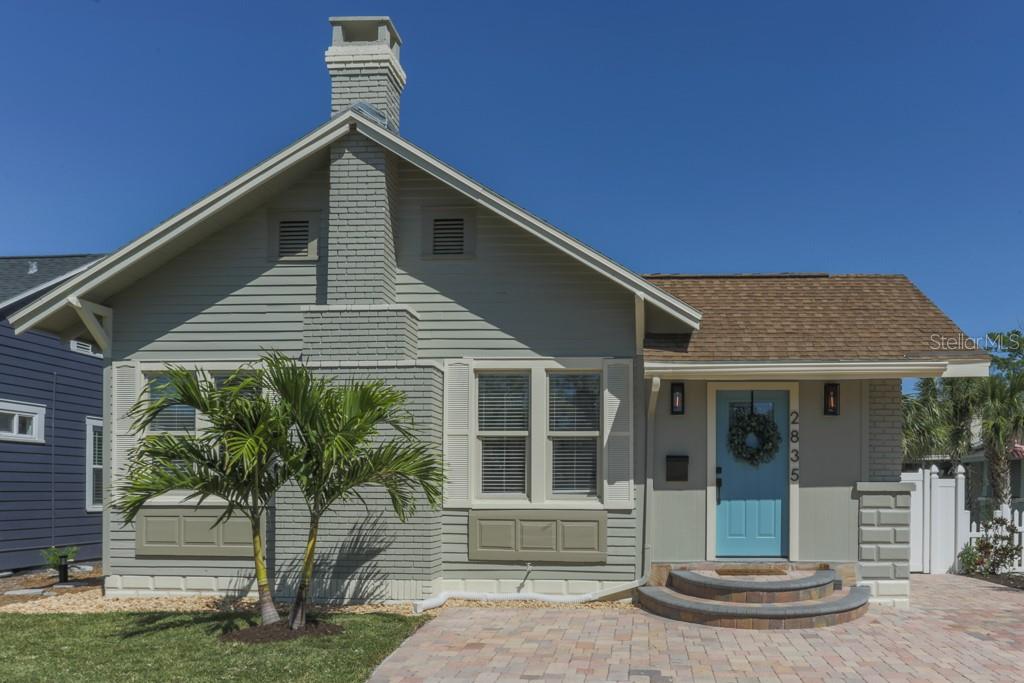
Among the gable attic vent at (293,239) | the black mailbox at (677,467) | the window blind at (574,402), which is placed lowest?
the black mailbox at (677,467)

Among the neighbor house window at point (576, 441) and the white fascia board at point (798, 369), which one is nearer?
the white fascia board at point (798, 369)

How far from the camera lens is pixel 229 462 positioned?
8.26m

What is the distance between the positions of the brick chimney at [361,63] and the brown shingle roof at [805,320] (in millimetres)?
4351

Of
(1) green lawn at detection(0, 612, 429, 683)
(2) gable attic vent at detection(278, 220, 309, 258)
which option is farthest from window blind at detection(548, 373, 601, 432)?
(2) gable attic vent at detection(278, 220, 309, 258)

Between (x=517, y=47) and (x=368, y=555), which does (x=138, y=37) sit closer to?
(x=517, y=47)

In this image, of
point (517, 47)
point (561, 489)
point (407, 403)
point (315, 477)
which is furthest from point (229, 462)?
point (517, 47)

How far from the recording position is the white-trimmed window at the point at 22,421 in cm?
1447

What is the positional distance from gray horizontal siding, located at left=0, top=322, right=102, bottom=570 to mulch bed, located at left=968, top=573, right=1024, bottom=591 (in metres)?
14.3

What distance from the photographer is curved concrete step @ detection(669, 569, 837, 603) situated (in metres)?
9.68

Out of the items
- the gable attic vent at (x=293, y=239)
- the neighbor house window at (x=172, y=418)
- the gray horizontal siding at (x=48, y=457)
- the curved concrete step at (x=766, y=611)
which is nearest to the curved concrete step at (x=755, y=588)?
the curved concrete step at (x=766, y=611)

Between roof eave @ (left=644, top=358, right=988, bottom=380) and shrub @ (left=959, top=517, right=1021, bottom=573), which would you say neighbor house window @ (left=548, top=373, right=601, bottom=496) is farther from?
shrub @ (left=959, top=517, right=1021, bottom=573)

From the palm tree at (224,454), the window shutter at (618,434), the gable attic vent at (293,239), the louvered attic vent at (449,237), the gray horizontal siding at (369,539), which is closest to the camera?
the palm tree at (224,454)

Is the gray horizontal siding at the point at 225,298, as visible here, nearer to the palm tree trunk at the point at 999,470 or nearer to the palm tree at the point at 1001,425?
the palm tree at the point at 1001,425

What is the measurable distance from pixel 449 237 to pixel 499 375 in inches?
70.5
